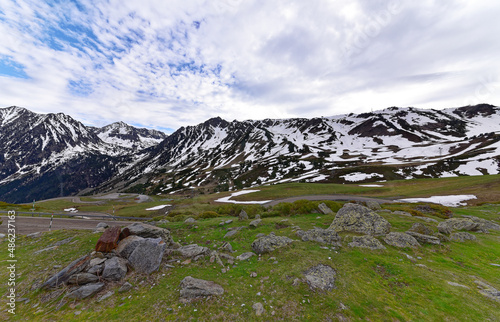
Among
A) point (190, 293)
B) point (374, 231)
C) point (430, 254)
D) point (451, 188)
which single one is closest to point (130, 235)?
point (190, 293)

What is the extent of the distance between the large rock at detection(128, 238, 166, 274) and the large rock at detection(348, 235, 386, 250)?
1271 centimetres

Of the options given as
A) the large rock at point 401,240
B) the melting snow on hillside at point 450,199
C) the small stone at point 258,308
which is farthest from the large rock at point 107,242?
the melting snow on hillside at point 450,199

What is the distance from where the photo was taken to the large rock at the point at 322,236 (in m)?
13.6

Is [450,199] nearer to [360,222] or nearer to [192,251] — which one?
[360,222]

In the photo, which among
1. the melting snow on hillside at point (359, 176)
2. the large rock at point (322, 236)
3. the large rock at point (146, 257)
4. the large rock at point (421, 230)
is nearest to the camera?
the large rock at point (146, 257)

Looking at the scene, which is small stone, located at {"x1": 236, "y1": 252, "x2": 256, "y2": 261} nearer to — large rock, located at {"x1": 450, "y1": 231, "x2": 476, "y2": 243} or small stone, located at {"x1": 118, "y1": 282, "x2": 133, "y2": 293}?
small stone, located at {"x1": 118, "y1": 282, "x2": 133, "y2": 293}

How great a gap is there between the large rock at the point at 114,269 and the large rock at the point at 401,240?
56.2 feet

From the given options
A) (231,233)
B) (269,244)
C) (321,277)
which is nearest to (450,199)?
(269,244)

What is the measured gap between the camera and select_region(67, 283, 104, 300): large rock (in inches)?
333

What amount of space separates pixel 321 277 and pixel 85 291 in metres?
11.4

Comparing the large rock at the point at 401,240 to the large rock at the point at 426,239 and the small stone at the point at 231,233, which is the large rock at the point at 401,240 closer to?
the large rock at the point at 426,239

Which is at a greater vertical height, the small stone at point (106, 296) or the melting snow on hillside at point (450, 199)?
the small stone at point (106, 296)

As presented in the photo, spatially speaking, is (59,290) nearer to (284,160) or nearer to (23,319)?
(23,319)

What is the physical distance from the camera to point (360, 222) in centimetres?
1553
